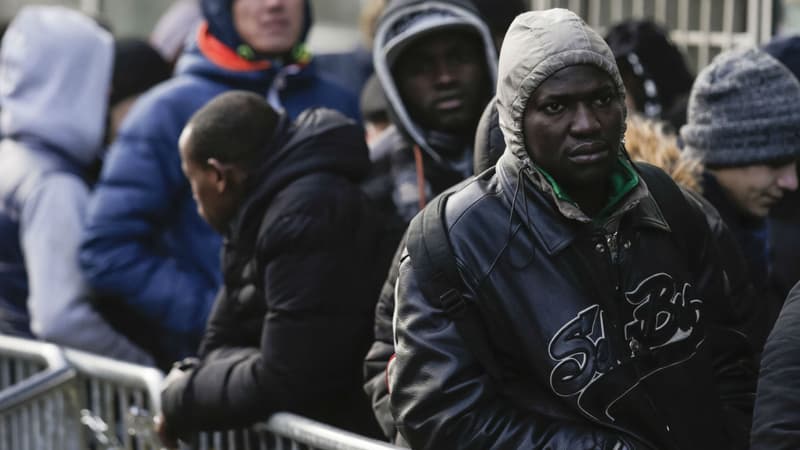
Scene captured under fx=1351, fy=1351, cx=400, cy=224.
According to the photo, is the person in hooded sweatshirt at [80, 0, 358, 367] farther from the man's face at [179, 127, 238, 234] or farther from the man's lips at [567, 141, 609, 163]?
the man's lips at [567, 141, 609, 163]

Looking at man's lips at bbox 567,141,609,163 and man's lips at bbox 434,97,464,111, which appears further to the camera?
man's lips at bbox 434,97,464,111

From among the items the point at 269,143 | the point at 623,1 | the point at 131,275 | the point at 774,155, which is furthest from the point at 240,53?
the point at 623,1

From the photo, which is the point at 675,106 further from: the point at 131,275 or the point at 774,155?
the point at 131,275

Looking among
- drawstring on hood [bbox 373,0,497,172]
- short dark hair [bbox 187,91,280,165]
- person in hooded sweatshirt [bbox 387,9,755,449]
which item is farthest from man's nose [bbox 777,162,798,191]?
short dark hair [bbox 187,91,280,165]

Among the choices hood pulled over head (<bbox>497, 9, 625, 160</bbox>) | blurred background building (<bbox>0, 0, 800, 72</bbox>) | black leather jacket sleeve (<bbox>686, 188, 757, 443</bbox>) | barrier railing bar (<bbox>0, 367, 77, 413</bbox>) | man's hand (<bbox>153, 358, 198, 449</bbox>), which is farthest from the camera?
blurred background building (<bbox>0, 0, 800, 72</bbox>)

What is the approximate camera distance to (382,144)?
4293 millimetres

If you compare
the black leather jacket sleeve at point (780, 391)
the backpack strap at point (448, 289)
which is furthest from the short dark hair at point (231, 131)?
the black leather jacket sleeve at point (780, 391)

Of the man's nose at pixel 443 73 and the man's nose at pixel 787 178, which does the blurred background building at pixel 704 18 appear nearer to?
the man's nose at pixel 787 178

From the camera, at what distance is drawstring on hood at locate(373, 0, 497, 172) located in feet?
13.3

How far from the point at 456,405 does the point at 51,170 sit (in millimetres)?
2667

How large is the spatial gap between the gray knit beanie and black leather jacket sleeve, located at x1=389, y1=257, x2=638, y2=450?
1.31 metres

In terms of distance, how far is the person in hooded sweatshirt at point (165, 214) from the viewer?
470 centimetres

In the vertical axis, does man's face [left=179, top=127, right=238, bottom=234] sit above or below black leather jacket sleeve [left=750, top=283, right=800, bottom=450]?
below

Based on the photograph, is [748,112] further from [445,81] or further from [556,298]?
[556,298]
